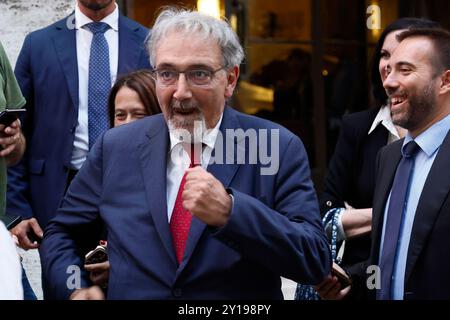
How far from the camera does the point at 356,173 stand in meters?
4.90

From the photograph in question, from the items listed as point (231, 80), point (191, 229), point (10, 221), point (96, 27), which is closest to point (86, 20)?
point (96, 27)

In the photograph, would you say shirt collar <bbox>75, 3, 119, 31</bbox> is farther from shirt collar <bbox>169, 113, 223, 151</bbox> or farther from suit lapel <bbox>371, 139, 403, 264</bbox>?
shirt collar <bbox>169, 113, 223, 151</bbox>

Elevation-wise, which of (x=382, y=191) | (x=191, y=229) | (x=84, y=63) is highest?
(x=84, y=63)

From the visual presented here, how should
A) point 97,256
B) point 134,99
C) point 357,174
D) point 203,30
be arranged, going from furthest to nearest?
point 357,174 < point 134,99 < point 97,256 < point 203,30

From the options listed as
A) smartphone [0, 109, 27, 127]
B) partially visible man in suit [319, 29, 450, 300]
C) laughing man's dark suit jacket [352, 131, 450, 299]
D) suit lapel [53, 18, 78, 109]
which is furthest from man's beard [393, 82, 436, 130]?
suit lapel [53, 18, 78, 109]

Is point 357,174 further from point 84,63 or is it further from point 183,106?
point 183,106

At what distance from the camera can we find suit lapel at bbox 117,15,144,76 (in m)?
5.25

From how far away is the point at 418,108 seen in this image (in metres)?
4.09

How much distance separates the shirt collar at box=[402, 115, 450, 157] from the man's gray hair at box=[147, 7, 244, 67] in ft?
2.67

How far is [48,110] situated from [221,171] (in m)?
1.97

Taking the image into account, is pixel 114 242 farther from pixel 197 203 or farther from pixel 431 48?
pixel 431 48

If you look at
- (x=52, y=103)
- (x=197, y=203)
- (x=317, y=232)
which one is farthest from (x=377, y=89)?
(x=197, y=203)

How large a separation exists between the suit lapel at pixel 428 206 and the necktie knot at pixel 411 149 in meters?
0.18
